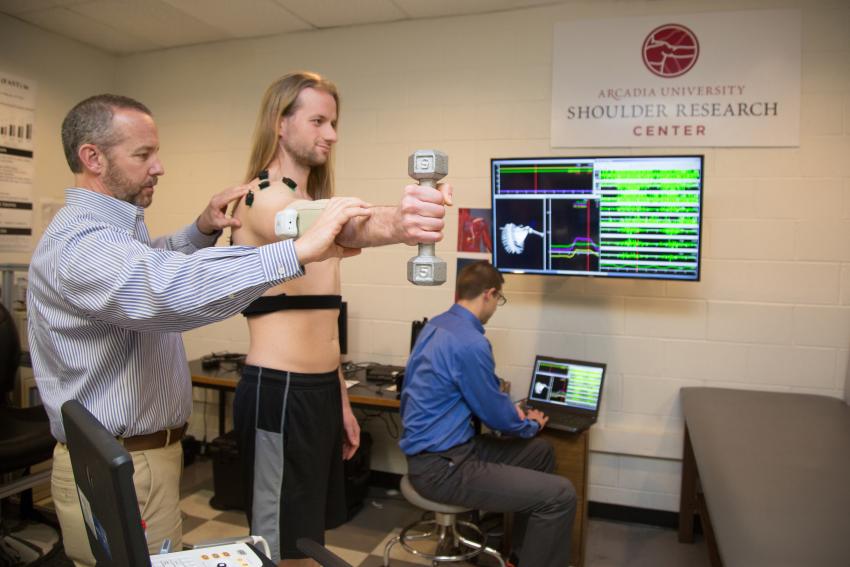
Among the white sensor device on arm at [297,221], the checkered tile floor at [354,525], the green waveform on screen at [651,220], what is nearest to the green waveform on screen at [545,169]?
the green waveform on screen at [651,220]

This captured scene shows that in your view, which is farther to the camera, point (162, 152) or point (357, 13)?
point (162, 152)

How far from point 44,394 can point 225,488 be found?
6.99 ft

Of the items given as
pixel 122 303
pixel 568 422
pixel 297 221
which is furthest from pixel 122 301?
pixel 568 422

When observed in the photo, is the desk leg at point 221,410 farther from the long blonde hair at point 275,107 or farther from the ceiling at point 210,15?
the long blonde hair at point 275,107

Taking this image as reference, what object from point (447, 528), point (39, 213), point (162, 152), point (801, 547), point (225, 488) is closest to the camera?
point (801, 547)

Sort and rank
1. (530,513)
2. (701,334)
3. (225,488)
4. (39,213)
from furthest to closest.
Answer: (39,213)
(225,488)
(701,334)
(530,513)

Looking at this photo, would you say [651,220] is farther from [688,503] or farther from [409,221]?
[409,221]

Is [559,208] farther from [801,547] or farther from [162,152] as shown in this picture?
[162,152]

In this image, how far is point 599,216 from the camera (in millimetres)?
3025

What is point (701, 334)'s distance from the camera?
3234mm

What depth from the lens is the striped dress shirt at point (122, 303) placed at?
1.12 metres

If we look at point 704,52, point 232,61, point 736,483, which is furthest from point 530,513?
point 232,61

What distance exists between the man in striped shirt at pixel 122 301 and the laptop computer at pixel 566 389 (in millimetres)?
1872

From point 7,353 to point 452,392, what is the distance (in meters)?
2.10
